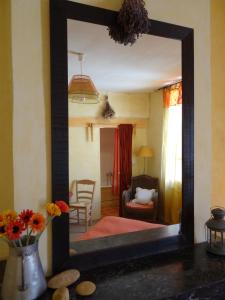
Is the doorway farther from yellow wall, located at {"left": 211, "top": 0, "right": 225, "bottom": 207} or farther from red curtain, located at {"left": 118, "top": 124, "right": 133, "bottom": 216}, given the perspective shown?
yellow wall, located at {"left": 211, "top": 0, "right": 225, "bottom": 207}

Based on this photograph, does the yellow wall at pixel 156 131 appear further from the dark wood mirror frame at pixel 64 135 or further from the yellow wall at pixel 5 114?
the yellow wall at pixel 5 114

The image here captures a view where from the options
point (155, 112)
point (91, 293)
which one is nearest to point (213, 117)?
point (155, 112)

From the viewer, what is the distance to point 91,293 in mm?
875

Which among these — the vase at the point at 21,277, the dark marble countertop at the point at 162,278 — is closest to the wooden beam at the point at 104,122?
the vase at the point at 21,277

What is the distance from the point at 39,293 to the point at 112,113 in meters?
0.75

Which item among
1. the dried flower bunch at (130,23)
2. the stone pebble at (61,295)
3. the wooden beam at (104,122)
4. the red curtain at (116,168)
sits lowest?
the stone pebble at (61,295)

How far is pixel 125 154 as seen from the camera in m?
1.19

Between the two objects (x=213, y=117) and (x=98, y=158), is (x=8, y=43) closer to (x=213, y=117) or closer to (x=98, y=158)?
(x=98, y=158)

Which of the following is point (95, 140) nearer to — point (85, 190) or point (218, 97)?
point (85, 190)

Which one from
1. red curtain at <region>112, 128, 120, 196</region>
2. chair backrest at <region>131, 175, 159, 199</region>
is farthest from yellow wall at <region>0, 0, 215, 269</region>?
chair backrest at <region>131, 175, 159, 199</region>

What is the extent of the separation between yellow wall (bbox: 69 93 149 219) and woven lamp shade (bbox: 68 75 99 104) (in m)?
0.02

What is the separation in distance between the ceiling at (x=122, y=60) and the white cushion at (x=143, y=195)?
18.7 inches

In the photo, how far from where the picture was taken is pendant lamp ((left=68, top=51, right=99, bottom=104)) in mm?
1035

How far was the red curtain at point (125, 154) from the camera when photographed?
117 cm
